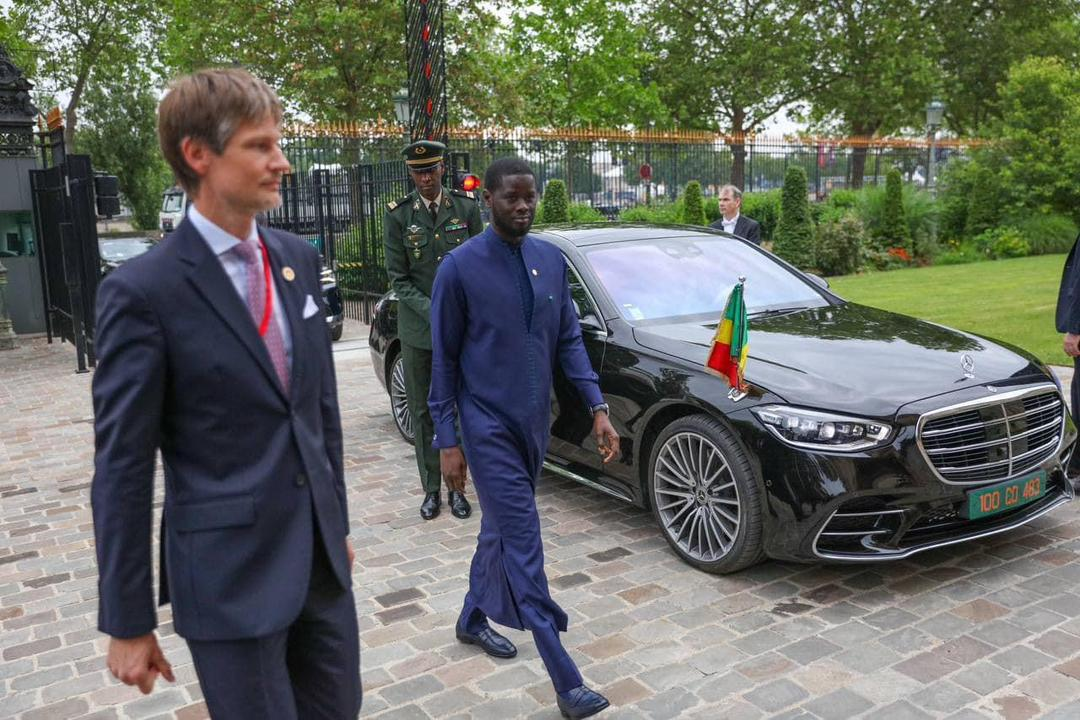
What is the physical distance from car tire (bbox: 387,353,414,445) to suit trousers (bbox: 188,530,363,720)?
494 centimetres

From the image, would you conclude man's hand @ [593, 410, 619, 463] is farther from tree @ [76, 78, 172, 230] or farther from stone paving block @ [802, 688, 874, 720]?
tree @ [76, 78, 172, 230]

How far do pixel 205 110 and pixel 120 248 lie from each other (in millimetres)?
20179

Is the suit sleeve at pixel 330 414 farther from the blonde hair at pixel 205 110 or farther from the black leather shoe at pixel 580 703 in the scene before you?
the black leather shoe at pixel 580 703

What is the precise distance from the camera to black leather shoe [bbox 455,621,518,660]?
388cm

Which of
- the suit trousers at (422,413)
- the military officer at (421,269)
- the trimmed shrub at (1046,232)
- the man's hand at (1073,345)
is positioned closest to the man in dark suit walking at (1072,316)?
the man's hand at (1073,345)

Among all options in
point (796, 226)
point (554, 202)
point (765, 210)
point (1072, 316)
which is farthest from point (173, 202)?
point (1072, 316)

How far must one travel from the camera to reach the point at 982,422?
14.1 feet

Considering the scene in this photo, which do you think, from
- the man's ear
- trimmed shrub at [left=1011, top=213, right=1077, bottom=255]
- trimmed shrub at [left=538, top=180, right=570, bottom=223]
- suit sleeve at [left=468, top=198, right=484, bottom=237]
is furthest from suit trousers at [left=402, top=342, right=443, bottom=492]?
trimmed shrub at [left=1011, top=213, right=1077, bottom=255]

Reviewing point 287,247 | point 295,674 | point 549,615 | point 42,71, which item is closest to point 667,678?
point 549,615

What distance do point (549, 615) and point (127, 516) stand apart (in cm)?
185

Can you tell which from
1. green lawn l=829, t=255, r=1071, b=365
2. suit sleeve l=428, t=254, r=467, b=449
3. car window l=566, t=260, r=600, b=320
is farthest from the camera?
green lawn l=829, t=255, r=1071, b=365

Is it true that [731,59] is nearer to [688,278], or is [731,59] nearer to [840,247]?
[840,247]

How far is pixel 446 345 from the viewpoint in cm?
366

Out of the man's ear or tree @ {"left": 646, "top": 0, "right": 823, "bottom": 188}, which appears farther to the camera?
tree @ {"left": 646, "top": 0, "right": 823, "bottom": 188}
